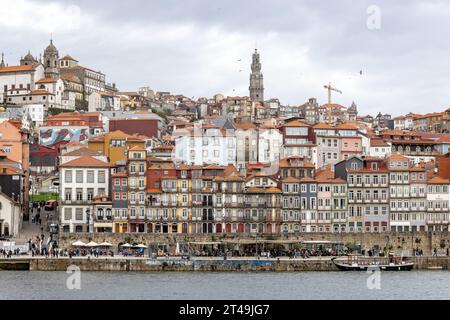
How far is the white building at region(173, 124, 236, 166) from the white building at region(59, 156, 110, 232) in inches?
401

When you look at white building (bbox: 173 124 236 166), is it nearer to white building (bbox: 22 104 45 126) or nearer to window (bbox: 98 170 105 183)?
window (bbox: 98 170 105 183)

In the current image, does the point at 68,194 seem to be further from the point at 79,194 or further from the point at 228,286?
the point at 228,286

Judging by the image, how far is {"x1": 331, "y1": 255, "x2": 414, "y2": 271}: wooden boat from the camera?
233 ft

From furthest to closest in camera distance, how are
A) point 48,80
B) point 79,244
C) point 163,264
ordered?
1. point 48,80
2. point 79,244
3. point 163,264

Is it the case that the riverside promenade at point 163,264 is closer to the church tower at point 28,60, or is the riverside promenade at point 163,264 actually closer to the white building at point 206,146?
the white building at point 206,146

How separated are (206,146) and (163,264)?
92.2ft

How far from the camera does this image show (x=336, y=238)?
82188 mm

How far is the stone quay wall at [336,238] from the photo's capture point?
7925 centimetres

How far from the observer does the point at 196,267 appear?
70312mm

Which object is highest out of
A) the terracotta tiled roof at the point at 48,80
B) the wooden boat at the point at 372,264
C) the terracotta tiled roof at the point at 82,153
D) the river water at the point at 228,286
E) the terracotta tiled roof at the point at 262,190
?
the terracotta tiled roof at the point at 48,80

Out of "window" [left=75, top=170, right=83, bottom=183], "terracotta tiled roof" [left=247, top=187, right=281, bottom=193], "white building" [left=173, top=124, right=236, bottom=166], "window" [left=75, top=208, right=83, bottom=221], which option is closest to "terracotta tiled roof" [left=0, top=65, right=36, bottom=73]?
"white building" [left=173, top=124, right=236, bottom=166]

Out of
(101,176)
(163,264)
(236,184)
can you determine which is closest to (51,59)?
(101,176)

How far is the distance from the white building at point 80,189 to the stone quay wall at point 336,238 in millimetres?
4365
